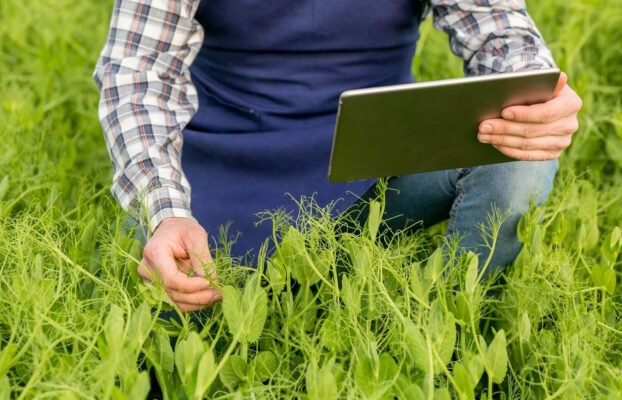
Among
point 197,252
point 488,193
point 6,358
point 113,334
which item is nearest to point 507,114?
point 488,193

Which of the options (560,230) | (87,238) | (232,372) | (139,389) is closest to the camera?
(139,389)

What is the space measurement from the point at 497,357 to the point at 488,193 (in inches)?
13.9

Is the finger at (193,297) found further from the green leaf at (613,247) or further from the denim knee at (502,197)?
the green leaf at (613,247)

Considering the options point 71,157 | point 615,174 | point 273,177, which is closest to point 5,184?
point 71,157

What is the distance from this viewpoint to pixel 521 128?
0.89 metres

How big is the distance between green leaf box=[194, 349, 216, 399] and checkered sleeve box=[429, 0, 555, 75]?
1.99 ft

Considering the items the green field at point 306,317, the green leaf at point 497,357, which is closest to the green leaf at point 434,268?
the green field at point 306,317

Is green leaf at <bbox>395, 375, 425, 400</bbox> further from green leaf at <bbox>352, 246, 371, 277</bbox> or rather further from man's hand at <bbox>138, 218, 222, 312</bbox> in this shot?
man's hand at <bbox>138, 218, 222, 312</bbox>

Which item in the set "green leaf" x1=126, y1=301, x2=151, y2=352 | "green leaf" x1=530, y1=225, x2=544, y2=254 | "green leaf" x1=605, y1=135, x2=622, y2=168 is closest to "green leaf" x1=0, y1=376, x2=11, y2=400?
"green leaf" x1=126, y1=301, x2=151, y2=352

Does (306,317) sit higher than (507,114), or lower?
lower

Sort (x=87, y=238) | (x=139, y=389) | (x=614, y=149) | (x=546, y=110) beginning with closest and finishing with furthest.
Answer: (x=139, y=389) → (x=546, y=110) → (x=87, y=238) → (x=614, y=149)

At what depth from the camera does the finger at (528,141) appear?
2.96 feet

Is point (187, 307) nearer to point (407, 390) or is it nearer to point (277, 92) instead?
point (407, 390)

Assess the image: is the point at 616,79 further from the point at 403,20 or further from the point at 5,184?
the point at 5,184
